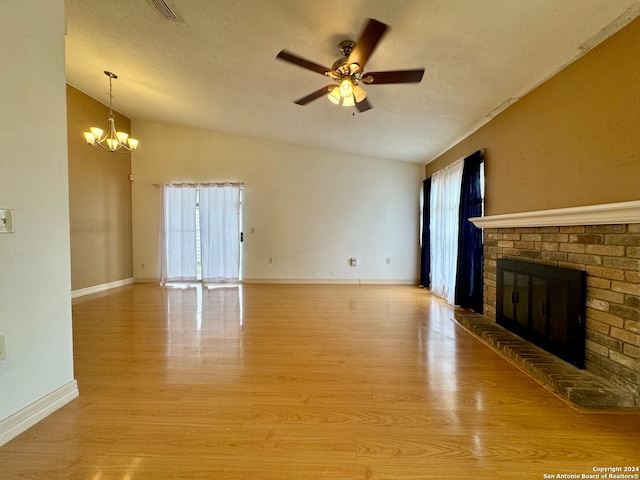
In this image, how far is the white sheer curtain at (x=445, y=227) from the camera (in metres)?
4.09

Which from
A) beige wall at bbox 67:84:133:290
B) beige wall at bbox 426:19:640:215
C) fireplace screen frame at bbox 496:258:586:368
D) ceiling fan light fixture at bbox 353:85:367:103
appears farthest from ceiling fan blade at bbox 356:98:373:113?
beige wall at bbox 67:84:133:290

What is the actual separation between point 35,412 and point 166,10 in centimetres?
286

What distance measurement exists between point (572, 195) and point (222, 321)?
3602mm

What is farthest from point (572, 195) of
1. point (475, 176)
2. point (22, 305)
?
point (22, 305)

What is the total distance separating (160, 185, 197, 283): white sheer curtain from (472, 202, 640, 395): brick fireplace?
18.1 ft

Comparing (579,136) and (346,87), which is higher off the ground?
(346,87)

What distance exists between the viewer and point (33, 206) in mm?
1500

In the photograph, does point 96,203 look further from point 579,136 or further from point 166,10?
point 579,136

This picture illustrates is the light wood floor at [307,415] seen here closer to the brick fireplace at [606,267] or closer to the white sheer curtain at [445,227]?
the brick fireplace at [606,267]

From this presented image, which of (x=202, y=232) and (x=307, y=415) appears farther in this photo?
(x=202, y=232)

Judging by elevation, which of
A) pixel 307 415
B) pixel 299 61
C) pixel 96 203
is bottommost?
pixel 307 415

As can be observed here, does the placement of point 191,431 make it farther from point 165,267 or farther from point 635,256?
point 165,267

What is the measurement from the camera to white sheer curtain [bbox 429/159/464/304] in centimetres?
409

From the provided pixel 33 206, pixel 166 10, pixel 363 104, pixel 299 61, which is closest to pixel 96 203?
pixel 166 10
